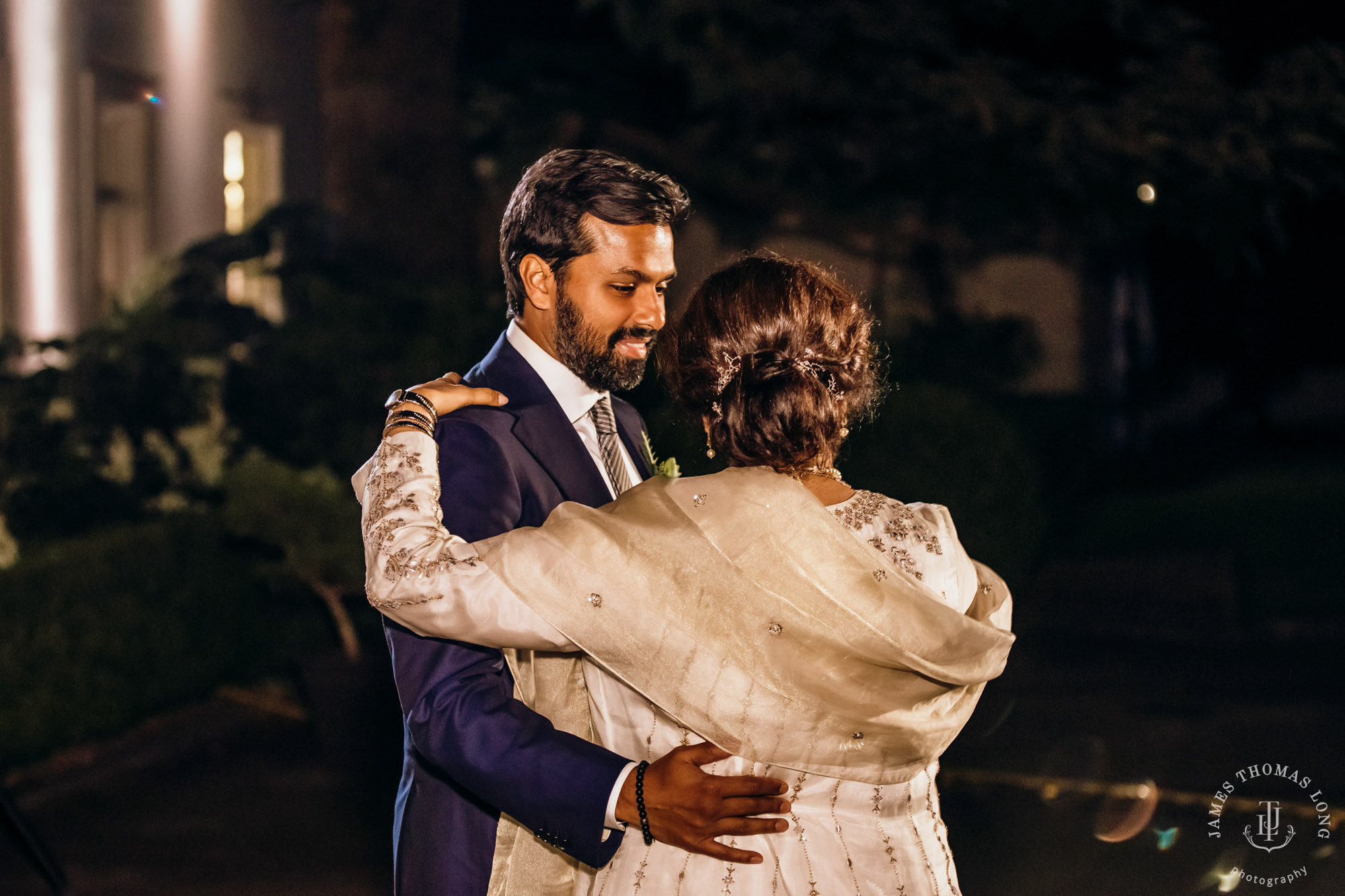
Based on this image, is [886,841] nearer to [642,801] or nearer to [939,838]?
[939,838]

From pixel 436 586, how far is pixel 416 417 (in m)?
0.37

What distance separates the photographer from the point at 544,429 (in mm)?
2500

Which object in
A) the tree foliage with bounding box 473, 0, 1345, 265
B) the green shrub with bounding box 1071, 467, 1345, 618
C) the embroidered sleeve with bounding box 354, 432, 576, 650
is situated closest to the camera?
the embroidered sleeve with bounding box 354, 432, 576, 650

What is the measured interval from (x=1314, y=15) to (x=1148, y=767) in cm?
697

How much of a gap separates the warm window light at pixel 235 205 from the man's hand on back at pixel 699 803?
1103 cm

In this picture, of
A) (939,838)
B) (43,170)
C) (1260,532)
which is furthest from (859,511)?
(1260,532)

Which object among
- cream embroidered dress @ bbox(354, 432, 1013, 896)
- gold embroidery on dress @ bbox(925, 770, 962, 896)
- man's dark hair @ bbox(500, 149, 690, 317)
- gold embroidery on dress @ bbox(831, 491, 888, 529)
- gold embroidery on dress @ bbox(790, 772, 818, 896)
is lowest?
gold embroidery on dress @ bbox(925, 770, 962, 896)

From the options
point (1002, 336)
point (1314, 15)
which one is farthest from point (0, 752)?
point (1314, 15)

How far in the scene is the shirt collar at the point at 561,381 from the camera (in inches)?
104

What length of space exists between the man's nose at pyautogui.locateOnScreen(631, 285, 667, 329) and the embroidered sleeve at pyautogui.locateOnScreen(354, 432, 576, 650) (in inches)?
26.2

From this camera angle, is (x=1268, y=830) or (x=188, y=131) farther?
(x=188, y=131)

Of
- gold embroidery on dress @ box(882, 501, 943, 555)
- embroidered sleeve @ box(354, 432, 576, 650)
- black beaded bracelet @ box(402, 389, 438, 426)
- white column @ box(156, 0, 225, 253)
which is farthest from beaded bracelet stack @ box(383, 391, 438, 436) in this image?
white column @ box(156, 0, 225, 253)

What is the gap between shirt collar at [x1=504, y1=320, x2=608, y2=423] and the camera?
2.63 meters

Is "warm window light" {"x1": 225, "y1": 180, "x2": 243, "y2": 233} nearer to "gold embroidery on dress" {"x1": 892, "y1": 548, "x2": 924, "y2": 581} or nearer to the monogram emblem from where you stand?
the monogram emblem
